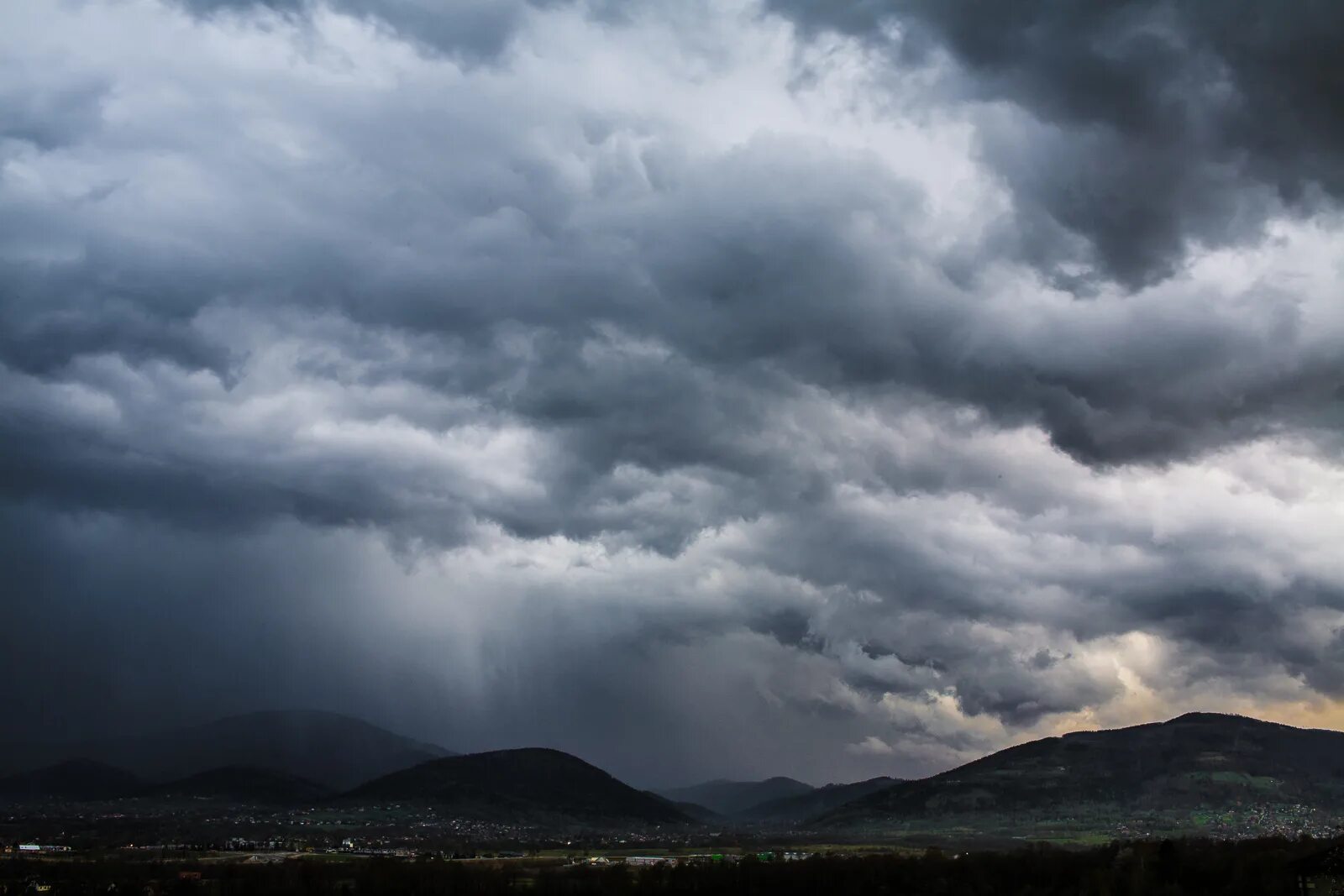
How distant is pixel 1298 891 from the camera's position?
6393 inches

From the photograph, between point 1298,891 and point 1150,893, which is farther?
point 1150,893

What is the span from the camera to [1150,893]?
652 feet

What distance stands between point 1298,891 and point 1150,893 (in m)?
39.5
